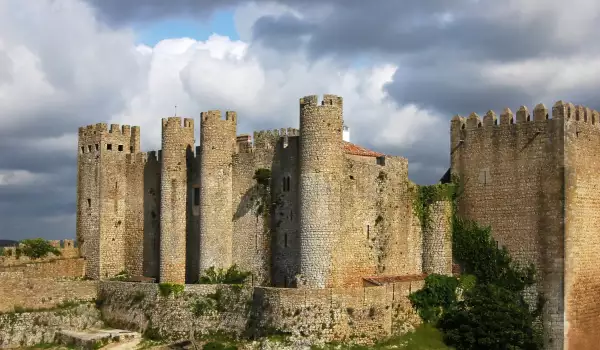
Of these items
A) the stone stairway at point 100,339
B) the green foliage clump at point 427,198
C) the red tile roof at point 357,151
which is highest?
the red tile roof at point 357,151

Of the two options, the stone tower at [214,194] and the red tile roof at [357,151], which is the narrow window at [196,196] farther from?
the red tile roof at [357,151]

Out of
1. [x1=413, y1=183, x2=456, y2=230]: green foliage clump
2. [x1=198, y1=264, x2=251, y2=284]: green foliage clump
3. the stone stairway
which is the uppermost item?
[x1=413, y1=183, x2=456, y2=230]: green foliage clump

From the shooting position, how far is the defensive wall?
1346 inches

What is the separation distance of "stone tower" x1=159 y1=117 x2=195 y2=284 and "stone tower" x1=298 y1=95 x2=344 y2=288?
7.57 metres

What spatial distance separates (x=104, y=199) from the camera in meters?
41.7

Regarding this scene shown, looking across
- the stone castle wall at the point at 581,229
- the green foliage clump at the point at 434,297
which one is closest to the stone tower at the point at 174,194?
the green foliage clump at the point at 434,297

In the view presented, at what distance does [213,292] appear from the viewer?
35.0 meters

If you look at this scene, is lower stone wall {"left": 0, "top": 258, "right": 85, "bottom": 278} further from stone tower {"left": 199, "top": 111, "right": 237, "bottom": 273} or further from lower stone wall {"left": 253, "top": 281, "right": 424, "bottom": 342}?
lower stone wall {"left": 253, "top": 281, "right": 424, "bottom": 342}

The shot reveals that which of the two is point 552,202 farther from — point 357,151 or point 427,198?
point 357,151

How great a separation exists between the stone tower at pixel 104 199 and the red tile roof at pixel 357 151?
482 inches

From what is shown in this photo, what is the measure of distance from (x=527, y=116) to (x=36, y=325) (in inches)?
955

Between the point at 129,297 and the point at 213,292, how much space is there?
4867 mm

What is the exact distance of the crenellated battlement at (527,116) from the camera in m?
34.9

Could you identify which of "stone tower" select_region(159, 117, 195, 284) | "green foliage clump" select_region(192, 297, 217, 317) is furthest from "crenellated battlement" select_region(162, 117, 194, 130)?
"green foliage clump" select_region(192, 297, 217, 317)
